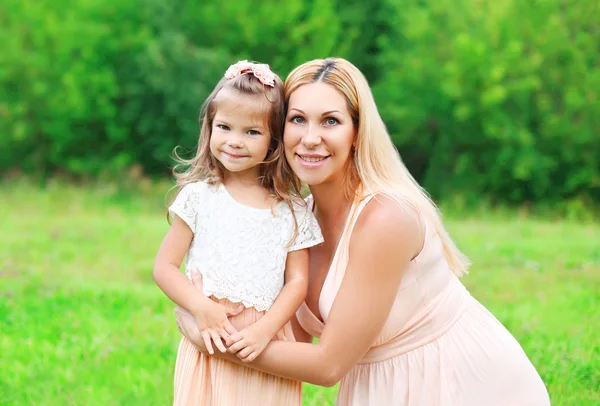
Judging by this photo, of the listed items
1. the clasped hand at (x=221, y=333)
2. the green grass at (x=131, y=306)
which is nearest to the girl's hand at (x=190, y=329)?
the clasped hand at (x=221, y=333)

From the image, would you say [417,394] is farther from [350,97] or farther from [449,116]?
[449,116]

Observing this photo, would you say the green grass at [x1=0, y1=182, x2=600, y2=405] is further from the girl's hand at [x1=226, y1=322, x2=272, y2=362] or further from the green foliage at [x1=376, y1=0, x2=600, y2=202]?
the green foliage at [x1=376, y1=0, x2=600, y2=202]

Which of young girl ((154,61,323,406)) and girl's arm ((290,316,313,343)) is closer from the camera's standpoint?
young girl ((154,61,323,406))

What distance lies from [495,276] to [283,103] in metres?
4.74

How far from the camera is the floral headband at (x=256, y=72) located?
291 cm

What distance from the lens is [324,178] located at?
2.84 metres

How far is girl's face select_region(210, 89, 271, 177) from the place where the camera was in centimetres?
286

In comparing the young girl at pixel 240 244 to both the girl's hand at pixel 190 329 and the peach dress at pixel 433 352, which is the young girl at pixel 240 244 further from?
the peach dress at pixel 433 352

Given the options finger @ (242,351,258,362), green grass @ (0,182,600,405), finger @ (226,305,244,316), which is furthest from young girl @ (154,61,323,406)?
green grass @ (0,182,600,405)

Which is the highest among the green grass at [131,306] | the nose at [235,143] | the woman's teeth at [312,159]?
the nose at [235,143]

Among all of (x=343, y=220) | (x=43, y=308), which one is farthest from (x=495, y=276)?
(x=343, y=220)

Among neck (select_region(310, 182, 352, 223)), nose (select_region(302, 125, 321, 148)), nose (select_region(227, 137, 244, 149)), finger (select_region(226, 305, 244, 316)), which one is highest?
nose (select_region(302, 125, 321, 148))

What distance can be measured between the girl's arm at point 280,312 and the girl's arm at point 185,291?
0.07 metres

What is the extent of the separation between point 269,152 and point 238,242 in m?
0.38
